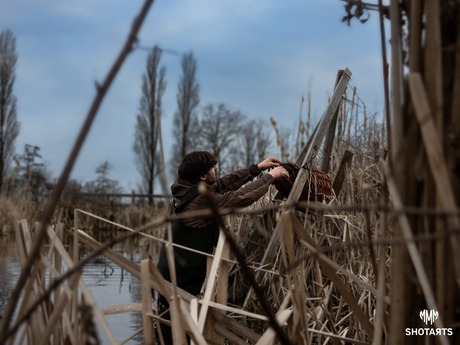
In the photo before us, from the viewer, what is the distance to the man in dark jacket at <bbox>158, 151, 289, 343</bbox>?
12.1ft

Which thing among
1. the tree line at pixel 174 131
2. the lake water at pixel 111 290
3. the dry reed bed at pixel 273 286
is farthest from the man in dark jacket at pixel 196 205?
the tree line at pixel 174 131

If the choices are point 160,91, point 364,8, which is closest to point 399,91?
point 364,8

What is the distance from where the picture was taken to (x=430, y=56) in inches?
53.1

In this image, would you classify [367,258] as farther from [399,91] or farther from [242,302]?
[399,91]

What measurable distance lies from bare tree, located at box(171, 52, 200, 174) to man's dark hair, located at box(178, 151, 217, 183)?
27.8m
